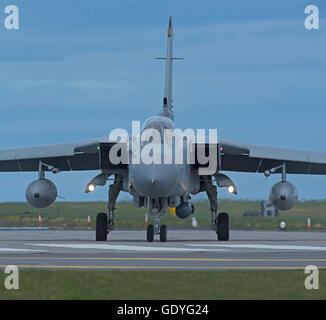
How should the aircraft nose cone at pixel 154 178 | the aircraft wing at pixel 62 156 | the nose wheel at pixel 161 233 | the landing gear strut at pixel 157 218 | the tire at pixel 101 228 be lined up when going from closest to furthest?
the aircraft nose cone at pixel 154 178 < the nose wheel at pixel 161 233 < the landing gear strut at pixel 157 218 < the aircraft wing at pixel 62 156 < the tire at pixel 101 228

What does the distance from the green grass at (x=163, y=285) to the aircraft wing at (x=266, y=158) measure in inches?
601

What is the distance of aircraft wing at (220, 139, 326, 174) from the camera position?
2917cm

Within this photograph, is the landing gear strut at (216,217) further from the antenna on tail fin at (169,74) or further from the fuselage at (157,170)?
the antenna on tail fin at (169,74)

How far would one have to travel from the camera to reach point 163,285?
1195 centimetres

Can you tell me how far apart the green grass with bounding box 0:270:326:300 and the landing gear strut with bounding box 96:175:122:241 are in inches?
566

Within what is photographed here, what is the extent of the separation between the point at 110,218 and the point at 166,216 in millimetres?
15073

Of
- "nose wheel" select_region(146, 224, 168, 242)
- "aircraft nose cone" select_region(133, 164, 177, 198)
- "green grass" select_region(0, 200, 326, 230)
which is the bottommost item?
"nose wheel" select_region(146, 224, 168, 242)

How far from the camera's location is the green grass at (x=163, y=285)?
11.0m

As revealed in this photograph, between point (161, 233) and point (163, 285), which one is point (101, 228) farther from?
point (163, 285)

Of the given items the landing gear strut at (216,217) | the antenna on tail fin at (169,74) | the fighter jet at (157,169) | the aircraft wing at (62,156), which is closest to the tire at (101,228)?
the fighter jet at (157,169)

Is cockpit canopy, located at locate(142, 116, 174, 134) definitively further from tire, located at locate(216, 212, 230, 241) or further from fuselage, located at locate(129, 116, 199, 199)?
tire, located at locate(216, 212, 230, 241)

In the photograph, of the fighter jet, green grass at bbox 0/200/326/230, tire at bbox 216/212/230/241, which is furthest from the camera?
green grass at bbox 0/200/326/230

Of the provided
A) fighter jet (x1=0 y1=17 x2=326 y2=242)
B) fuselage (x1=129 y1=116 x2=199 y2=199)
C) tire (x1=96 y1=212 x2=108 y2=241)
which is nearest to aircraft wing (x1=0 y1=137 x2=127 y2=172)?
fighter jet (x1=0 y1=17 x2=326 y2=242)
